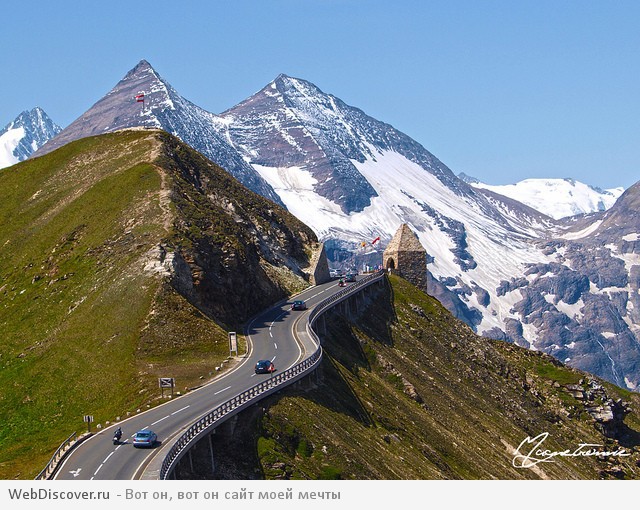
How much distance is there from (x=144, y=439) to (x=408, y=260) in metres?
113

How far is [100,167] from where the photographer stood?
150 m

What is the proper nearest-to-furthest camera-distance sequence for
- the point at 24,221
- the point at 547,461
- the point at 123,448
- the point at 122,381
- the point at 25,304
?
the point at 123,448 < the point at 122,381 < the point at 25,304 < the point at 547,461 < the point at 24,221

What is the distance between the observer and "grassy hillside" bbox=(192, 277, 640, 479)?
78938 mm

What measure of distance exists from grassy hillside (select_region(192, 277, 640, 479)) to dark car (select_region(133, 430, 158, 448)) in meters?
3.03

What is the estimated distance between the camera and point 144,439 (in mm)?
69000

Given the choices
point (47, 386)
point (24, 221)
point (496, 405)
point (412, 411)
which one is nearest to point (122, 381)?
point (47, 386)

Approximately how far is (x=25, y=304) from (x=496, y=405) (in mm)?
64546

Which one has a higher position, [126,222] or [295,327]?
[126,222]

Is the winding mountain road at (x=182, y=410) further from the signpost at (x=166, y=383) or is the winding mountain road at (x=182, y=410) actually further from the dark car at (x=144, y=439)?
the signpost at (x=166, y=383)

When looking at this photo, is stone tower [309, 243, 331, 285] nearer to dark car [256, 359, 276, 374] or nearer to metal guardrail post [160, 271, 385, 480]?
metal guardrail post [160, 271, 385, 480]

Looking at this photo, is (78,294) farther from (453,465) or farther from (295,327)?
(453,465)

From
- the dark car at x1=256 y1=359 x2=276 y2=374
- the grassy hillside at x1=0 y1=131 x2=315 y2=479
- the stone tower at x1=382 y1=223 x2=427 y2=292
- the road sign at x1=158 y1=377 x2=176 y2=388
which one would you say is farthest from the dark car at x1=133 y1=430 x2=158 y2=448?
the stone tower at x1=382 y1=223 x2=427 y2=292

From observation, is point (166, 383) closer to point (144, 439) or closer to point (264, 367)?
point (264, 367)
